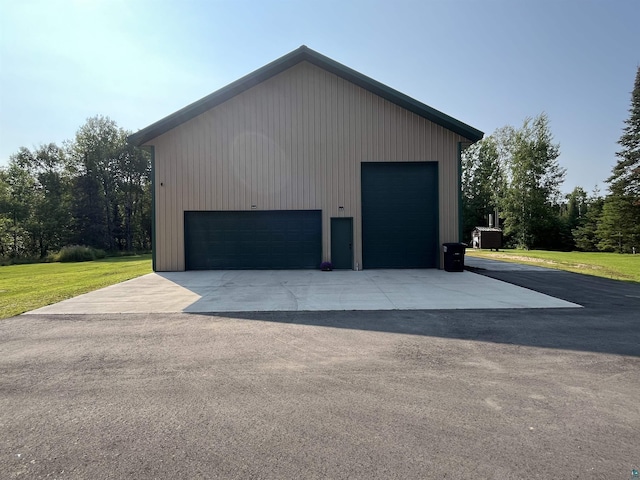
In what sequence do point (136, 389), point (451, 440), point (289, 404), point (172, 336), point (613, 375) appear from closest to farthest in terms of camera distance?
point (451, 440)
point (289, 404)
point (136, 389)
point (613, 375)
point (172, 336)

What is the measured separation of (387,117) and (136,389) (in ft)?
44.7

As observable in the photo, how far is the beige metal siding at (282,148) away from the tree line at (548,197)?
31181mm

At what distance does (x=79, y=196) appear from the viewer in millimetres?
44781

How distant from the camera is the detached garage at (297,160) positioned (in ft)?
47.2

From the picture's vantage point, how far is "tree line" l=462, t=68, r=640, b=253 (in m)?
36.0

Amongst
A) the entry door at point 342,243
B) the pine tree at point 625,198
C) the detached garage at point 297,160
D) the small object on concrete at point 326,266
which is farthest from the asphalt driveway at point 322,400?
the pine tree at point 625,198

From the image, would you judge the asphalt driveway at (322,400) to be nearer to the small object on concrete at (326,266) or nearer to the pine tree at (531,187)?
the small object on concrete at (326,266)

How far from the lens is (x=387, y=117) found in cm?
1448

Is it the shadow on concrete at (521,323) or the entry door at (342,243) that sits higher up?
the entry door at (342,243)

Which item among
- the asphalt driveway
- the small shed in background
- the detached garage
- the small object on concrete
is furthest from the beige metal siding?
the small shed in background

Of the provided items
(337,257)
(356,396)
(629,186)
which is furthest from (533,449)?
(629,186)

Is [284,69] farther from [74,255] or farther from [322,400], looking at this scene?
[74,255]

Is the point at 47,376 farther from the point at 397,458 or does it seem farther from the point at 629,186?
the point at 629,186

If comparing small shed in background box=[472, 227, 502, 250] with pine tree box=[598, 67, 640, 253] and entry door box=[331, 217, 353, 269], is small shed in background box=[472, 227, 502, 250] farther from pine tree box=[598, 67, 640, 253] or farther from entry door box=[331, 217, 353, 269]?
entry door box=[331, 217, 353, 269]
